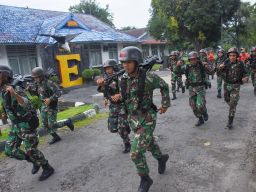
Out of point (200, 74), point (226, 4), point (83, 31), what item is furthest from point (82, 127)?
point (226, 4)

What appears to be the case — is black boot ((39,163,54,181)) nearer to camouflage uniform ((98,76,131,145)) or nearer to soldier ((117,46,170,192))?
camouflage uniform ((98,76,131,145))

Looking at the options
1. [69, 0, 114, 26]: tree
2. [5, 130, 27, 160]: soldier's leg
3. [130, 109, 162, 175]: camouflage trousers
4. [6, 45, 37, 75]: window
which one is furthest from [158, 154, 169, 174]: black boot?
[69, 0, 114, 26]: tree

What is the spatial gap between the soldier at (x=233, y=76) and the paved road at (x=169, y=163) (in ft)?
2.39

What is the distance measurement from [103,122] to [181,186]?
470cm

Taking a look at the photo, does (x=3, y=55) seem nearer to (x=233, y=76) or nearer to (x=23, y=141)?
(x=23, y=141)

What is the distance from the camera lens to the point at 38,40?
16.4 m

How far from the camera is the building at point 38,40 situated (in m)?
15.8

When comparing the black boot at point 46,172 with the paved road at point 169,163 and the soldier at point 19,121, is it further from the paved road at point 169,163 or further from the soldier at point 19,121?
the soldier at point 19,121

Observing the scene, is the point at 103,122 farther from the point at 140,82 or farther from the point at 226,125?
the point at 140,82

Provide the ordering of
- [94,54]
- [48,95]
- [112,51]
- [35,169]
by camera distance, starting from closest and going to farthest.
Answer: [35,169] → [48,95] → [94,54] → [112,51]

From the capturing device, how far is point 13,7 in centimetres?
1927

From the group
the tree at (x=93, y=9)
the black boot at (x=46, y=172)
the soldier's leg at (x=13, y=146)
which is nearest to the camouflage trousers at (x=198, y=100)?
the black boot at (x=46, y=172)

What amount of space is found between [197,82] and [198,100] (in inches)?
17.9

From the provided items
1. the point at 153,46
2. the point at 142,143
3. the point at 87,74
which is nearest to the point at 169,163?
the point at 142,143
